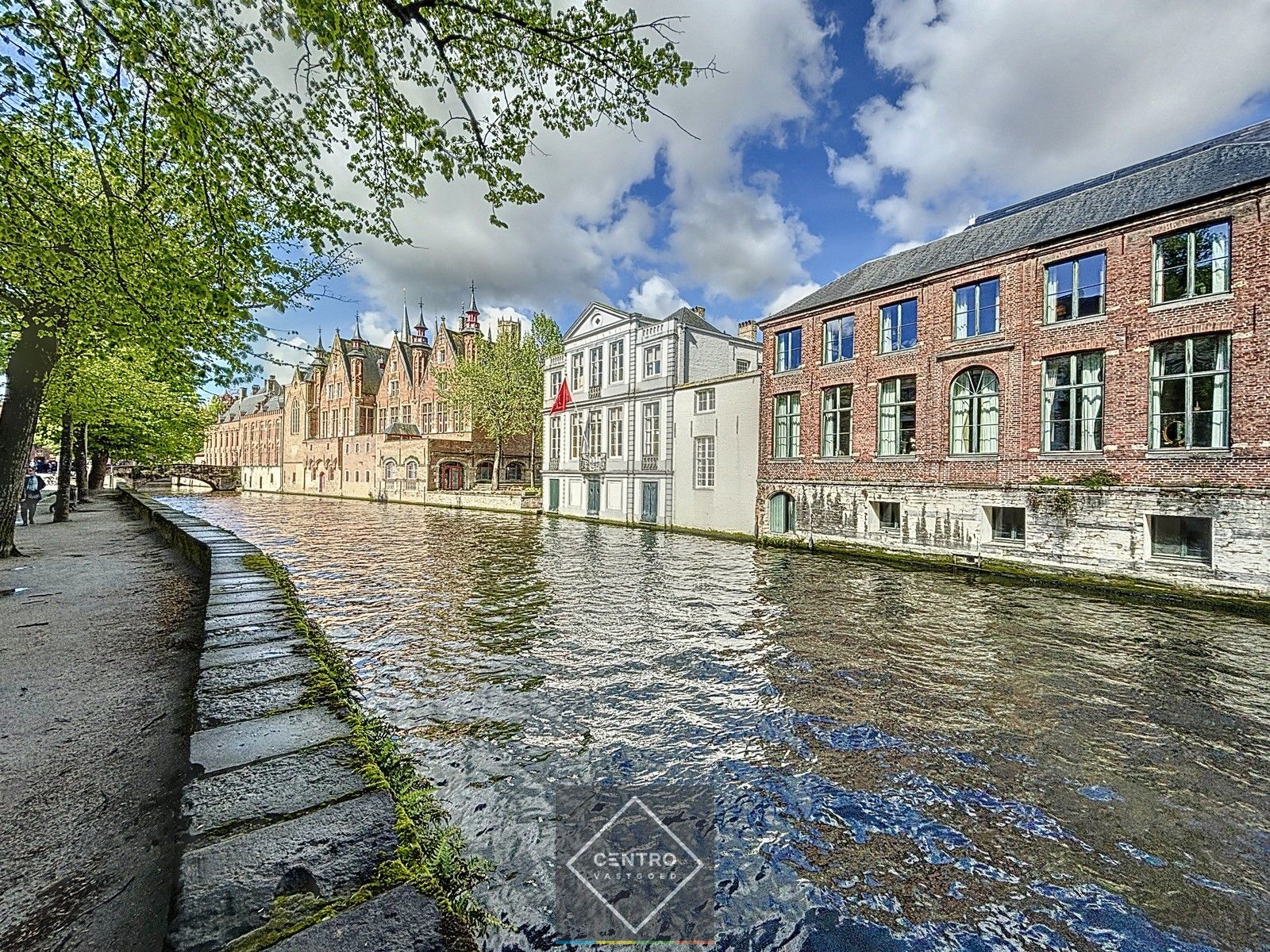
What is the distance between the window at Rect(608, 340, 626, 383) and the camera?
2953cm

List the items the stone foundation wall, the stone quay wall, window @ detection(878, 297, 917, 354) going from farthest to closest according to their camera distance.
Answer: window @ detection(878, 297, 917, 354)
the stone foundation wall
the stone quay wall

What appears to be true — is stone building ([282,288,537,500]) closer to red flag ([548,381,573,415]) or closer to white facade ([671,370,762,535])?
red flag ([548,381,573,415])

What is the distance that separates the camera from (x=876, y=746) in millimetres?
5137

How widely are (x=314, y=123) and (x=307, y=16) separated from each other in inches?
88.1

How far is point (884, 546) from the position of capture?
693 inches

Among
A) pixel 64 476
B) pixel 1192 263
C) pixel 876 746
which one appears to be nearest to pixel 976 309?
pixel 1192 263

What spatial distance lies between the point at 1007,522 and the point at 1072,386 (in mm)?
3888

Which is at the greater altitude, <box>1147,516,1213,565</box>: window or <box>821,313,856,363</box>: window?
<box>821,313,856,363</box>: window

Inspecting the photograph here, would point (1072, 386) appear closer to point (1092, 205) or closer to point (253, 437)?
point (1092, 205)

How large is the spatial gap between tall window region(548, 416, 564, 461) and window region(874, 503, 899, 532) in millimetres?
20960

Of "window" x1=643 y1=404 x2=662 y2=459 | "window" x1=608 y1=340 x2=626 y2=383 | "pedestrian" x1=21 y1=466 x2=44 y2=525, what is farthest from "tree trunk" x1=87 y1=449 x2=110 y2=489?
"window" x1=643 y1=404 x2=662 y2=459

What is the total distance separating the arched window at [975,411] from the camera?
51.7ft

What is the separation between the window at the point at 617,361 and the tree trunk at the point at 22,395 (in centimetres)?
2197

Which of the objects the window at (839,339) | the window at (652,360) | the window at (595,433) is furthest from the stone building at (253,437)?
the window at (839,339)
